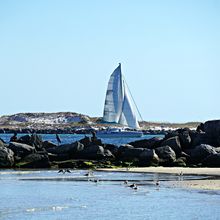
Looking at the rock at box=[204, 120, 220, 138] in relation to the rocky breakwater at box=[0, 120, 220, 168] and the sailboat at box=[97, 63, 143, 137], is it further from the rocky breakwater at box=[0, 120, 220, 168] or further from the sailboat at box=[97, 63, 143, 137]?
the sailboat at box=[97, 63, 143, 137]

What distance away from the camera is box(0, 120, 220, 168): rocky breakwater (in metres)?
49.2

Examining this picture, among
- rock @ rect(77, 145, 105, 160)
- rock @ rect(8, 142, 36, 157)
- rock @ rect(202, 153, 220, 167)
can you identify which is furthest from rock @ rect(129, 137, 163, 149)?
rock @ rect(8, 142, 36, 157)

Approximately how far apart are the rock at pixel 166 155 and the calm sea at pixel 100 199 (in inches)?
275

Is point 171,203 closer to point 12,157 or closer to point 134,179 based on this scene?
point 134,179

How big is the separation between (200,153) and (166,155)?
89.0 inches

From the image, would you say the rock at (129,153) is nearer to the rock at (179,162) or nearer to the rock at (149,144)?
the rock at (179,162)

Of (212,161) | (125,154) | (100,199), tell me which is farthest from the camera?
(125,154)

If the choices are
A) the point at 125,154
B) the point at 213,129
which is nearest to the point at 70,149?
the point at 125,154

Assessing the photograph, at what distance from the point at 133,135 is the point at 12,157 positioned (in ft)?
267

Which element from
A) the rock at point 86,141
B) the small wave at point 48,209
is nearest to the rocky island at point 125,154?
the rock at point 86,141

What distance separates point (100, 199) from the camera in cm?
3102

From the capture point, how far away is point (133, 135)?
130 meters

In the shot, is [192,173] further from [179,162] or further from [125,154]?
[125,154]

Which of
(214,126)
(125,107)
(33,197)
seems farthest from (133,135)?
(33,197)
